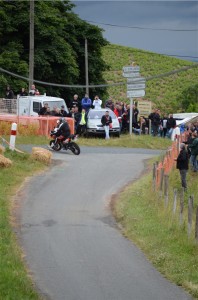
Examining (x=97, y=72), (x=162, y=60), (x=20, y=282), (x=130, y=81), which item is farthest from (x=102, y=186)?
(x=162, y=60)

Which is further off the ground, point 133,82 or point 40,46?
point 40,46

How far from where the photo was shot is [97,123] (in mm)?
38969

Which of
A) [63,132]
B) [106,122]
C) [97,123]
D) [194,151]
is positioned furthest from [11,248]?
[97,123]

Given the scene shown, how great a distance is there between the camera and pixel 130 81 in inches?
1563

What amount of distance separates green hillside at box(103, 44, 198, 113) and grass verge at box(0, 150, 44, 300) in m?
57.1

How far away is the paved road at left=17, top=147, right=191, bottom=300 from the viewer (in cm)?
1260

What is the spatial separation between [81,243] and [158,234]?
1763 mm

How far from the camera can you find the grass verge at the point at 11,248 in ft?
37.8

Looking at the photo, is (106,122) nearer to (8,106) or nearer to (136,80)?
(136,80)

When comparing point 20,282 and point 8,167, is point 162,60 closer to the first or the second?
point 8,167

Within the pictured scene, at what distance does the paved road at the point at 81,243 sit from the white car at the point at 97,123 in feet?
38.5

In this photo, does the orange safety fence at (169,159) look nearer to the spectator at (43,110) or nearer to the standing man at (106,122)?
the standing man at (106,122)

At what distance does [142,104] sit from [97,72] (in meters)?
11.5

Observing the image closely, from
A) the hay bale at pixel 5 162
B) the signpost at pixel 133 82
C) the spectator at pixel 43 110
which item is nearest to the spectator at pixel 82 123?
the spectator at pixel 43 110
